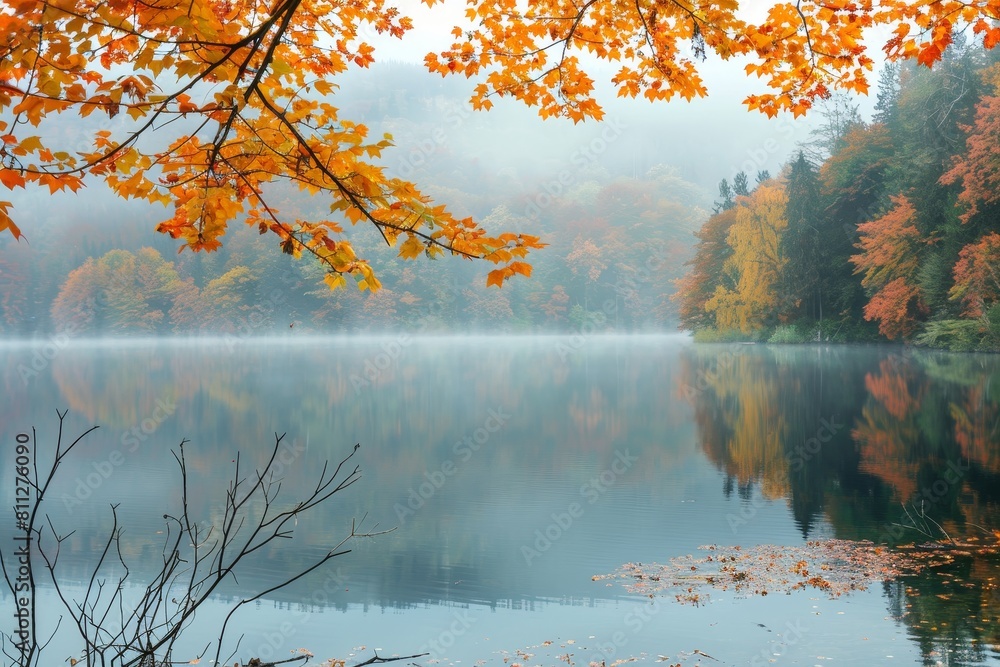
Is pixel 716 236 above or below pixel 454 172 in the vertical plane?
below

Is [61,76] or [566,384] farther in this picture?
[566,384]

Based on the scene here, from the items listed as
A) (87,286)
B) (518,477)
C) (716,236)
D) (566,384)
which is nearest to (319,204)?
(87,286)

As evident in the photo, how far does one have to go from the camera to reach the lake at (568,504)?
5488mm

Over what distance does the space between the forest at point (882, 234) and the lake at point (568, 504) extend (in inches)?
361

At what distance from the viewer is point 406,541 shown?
26.3 ft

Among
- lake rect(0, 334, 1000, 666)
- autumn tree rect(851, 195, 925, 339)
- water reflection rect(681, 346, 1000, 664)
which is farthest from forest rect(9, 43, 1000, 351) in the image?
water reflection rect(681, 346, 1000, 664)

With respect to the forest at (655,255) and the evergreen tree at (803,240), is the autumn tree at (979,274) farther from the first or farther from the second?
the evergreen tree at (803,240)

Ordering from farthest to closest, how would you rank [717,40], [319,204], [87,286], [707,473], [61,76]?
[319,204] → [87,286] → [707,473] → [717,40] → [61,76]

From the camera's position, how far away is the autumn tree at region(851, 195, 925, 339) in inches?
1310

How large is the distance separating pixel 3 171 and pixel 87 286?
78.9 m

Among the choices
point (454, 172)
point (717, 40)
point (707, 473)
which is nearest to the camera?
point (717, 40)

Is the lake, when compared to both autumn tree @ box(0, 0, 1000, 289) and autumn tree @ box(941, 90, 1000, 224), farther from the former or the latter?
autumn tree @ box(941, 90, 1000, 224)

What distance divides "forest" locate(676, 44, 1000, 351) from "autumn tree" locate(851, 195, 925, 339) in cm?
5

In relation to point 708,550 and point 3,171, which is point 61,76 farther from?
point 708,550
